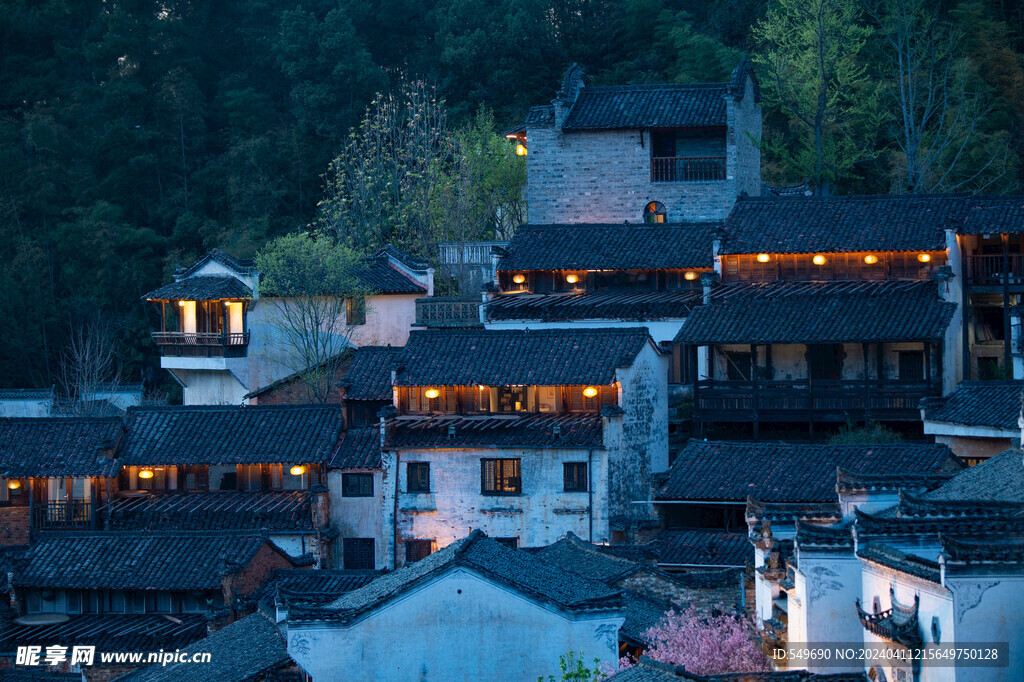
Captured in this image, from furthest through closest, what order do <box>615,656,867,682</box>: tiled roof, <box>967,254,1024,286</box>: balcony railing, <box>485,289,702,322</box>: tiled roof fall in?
<box>485,289,702,322</box>: tiled roof, <box>967,254,1024,286</box>: balcony railing, <box>615,656,867,682</box>: tiled roof

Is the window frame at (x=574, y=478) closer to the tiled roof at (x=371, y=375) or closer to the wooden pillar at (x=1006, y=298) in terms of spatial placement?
the tiled roof at (x=371, y=375)

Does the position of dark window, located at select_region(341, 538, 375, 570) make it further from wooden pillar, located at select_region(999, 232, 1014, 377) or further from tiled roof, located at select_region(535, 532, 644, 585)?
wooden pillar, located at select_region(999, 232, 1014, 377)

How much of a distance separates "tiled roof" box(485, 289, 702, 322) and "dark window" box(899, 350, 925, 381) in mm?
6791

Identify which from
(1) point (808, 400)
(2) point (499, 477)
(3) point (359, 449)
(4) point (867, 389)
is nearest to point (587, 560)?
(2) point (499, 477)

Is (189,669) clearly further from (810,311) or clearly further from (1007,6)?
(1007,6)

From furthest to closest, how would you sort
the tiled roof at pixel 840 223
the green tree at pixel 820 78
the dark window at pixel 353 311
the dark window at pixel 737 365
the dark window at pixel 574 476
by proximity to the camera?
the green tree at pixel 820 78 < the dark window at pixel 353 311 < the dark window at pixel 737 365 < the tiled roof at pixel 840 223 < the dark window at pixel 574 476

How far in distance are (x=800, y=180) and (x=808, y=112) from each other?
523cm

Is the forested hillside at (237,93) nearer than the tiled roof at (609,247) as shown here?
No

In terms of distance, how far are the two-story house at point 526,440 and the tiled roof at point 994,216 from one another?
10.2 m

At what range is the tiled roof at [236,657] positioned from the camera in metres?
34.8

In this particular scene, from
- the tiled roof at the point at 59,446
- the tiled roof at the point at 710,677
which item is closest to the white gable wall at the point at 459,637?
the tiled roof at the point at 710,677

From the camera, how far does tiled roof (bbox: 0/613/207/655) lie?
4162 centimetres

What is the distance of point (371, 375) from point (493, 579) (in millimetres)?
18732

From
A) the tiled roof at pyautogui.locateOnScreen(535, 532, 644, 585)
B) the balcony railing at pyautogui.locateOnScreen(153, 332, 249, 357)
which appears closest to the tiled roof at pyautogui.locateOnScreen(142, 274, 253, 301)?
the balcony railing at pyautogui.locateOnScreen(153, 332, 249, 357)
